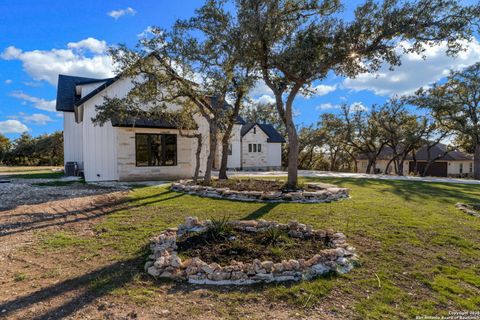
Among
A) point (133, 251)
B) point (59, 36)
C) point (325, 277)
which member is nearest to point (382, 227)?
point (325, 277)

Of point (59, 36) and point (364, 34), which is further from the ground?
point (59, 36)

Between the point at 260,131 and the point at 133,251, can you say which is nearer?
the point at 133,251

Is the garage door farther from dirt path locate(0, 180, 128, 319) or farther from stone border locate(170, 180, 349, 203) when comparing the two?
dirt path locate(0, 180, 128, 319)

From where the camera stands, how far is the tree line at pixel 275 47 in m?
7.98

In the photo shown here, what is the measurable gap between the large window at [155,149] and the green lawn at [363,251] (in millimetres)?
6529

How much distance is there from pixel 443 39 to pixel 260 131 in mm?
19161

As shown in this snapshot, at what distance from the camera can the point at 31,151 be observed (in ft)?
105

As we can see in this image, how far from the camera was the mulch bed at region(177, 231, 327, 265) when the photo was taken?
159 inches

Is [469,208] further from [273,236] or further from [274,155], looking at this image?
[274,155]

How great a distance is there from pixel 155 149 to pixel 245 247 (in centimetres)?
1196

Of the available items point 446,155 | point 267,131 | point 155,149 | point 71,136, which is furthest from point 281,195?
point 446,155

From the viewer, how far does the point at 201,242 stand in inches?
180

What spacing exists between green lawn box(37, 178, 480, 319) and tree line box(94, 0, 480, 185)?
131 inches

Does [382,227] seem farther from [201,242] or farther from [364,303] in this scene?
[201,242]
